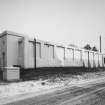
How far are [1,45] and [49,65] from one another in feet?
30.6

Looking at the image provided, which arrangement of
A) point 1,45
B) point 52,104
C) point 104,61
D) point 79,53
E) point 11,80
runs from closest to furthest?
point 52,104, point 11,80, point 1,45, point 79,53, point 104,61

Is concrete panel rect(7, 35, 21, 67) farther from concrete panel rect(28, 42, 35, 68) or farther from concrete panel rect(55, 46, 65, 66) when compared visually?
concrete panel rect(55, 46, 65, 66)

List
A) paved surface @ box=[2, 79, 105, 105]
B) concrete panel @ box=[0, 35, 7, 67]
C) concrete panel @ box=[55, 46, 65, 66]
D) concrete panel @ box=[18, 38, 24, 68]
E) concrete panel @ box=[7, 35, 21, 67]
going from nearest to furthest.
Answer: paved surface @ box=[2, 79, 105, 105] < concrete panel @ box=[7, 35, 21, 67] < concrete panel @ box=[0, 35, 7, 67] < concrete panel @ box=[18, 38, 24, 68] < concrete panel @ box=[55, 46, 65, 66]

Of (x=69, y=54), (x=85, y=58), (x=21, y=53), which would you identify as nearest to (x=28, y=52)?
(x=21, y=53)

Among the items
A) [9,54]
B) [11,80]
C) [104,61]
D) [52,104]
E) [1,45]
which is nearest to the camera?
[52,104]

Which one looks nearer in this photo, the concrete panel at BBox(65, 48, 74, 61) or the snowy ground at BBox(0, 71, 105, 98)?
the snowy ground at BBox(0, 71, 105, 98)

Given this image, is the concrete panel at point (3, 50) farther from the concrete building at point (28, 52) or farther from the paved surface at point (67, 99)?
the paved surface at point (67, 99)

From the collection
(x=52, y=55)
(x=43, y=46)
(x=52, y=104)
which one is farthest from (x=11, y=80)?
(x=52, y=55)

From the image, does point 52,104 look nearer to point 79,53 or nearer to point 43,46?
point 43,46

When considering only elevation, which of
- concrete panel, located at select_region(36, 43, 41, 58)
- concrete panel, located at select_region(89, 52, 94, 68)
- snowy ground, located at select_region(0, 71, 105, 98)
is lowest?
snowy ground, located at select_region(0, 71, 105, 98)

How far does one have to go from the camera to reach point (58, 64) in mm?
23609

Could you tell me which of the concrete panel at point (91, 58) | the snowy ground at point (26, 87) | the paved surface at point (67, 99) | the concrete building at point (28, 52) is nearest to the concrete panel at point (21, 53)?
the concrete building at point (28, 52)

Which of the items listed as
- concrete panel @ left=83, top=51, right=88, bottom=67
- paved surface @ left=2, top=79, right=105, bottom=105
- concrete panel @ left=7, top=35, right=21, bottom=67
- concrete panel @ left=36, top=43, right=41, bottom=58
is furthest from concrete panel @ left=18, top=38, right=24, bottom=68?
concrete panel @ left=83, top=51, right=88, bottom=67

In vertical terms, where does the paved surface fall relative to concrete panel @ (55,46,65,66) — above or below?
below
